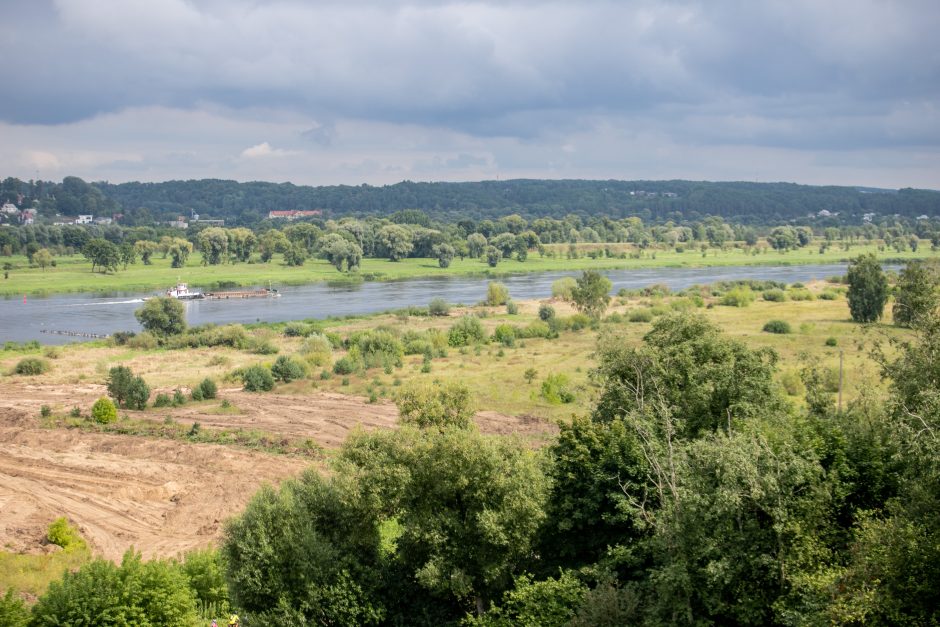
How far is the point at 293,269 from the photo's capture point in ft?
410

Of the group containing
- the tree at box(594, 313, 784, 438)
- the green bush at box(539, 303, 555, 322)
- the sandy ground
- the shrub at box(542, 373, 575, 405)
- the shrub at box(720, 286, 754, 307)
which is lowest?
the sandy ground

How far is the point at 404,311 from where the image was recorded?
246 feet

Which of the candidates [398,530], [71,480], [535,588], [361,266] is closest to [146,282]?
[361,266]

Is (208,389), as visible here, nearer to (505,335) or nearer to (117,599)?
(505,335)

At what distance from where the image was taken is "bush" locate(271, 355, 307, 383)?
47500mm

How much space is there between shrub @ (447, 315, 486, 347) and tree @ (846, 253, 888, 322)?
27.5m

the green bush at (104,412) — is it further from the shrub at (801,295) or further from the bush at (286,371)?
the shrub at (801,295)

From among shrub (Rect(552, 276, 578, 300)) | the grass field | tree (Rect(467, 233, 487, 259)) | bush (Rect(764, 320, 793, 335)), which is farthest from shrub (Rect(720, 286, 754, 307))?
tree (Rect(467, 233, 487, 259))

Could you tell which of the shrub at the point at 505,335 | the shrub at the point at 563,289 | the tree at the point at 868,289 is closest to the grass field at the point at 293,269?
the shrub at the point at 563,289

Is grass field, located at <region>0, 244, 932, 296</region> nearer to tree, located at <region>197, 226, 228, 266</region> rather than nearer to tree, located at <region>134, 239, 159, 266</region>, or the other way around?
tree, located at <region>134, 239, 159, 266</region>

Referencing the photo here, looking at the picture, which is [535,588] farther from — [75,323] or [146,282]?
[146,282]

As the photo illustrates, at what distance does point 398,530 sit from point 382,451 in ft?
17.9

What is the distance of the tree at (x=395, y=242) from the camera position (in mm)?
135250

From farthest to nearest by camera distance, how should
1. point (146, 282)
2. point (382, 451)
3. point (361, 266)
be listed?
point (361, 266) → point (146, 282) → point (382, 451)
